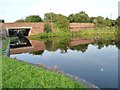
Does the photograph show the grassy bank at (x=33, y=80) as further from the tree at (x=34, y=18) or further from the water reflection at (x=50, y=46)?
the tree at (x=34, y=18)

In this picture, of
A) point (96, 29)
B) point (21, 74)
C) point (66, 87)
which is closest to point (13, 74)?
point (21, 74)

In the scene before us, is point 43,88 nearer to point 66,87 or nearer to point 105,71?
point 66,87

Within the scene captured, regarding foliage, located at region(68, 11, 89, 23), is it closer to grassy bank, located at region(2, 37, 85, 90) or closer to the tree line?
the tree line

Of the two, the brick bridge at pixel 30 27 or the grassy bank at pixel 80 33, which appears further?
the grassy bank at pixel 80 33

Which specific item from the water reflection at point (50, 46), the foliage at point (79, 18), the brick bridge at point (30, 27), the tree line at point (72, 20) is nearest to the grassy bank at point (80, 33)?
the brick bridge at point (30, 27)

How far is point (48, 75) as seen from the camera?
47.1 feet

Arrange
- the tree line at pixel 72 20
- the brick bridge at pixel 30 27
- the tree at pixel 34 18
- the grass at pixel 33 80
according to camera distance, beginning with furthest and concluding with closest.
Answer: the tree at pixel 34 18, the tree line at pixel 72 20, the brick bridge at pixel 30 27, the grass at pixel 33 80

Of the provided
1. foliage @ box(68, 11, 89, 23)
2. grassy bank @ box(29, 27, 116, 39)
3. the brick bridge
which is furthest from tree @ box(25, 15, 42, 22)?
grassy bank @ box(29, 27, 116, 39)

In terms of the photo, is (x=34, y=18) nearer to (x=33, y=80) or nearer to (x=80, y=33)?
(x=80, y=33)

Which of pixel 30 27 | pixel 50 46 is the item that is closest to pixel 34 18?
pixel 30 27

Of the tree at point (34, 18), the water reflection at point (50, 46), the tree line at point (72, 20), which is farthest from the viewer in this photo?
the tree at point (34, 18)

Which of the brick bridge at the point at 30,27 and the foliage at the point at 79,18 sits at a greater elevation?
Result: the foliage at the point at 79,18

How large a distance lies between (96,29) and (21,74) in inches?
3690

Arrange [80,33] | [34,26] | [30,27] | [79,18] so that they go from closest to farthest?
[30,27]
[34,26]
[80,33]
[79,18]
